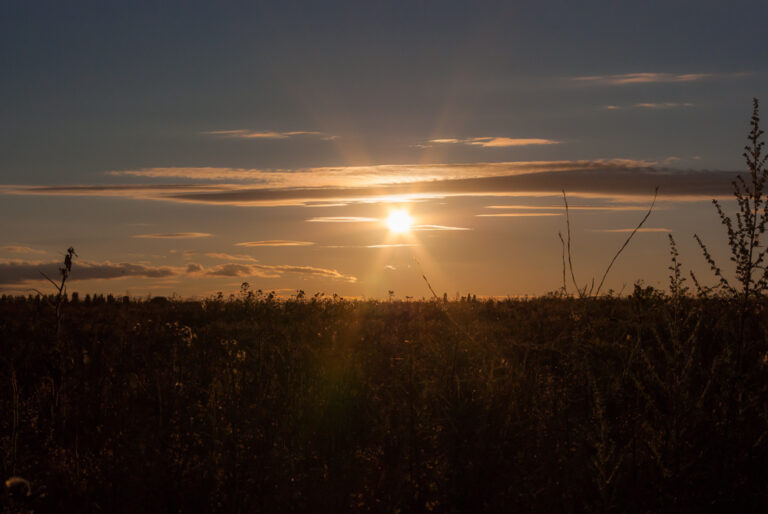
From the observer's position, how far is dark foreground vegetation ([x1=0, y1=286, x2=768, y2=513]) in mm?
4340

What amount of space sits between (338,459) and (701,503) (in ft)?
9.01

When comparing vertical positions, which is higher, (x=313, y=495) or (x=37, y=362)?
(x=37, y=362)

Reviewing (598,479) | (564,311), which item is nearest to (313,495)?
(598,479)

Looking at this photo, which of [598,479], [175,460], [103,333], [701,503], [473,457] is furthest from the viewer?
[103,333]

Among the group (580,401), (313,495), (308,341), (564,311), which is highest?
(564,311)

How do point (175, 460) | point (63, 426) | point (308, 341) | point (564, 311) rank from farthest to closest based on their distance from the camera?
1. point (564, 311)
2. point (308, 341)
3. point (63, 426)
4. point (175, 460)

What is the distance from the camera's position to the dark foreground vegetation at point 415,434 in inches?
171

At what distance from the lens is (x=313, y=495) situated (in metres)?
4.59

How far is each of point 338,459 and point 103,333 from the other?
6.56 metres

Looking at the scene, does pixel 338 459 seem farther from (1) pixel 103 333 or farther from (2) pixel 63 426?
(1) pixel 103 333

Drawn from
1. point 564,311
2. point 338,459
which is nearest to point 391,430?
point 338,459

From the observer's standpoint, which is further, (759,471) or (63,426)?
(63,426)

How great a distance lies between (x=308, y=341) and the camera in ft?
30.9

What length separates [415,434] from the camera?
4793 mm
